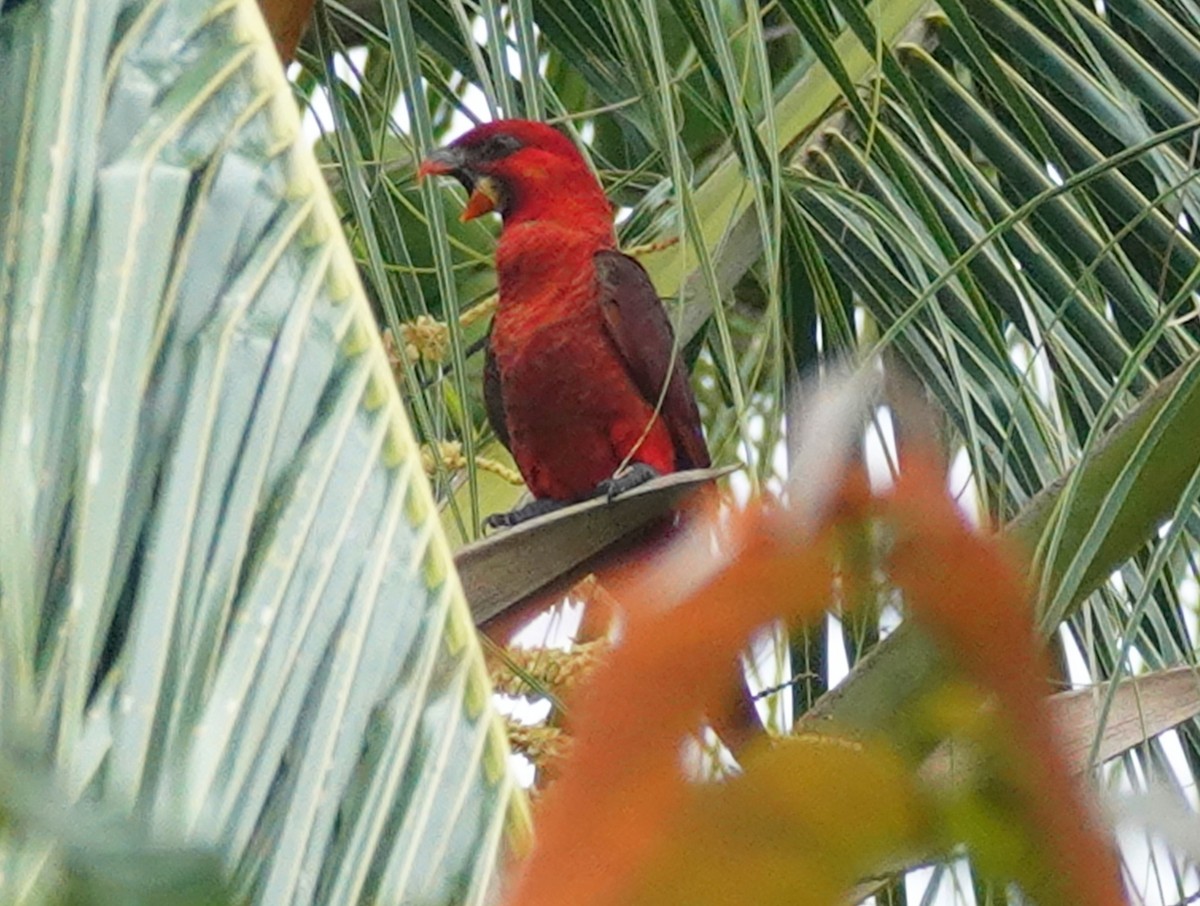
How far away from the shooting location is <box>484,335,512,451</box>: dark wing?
7.23ft

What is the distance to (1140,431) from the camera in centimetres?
119

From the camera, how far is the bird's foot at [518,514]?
1.66 metres

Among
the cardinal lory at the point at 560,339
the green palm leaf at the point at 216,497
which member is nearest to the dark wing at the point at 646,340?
the cardinal lory at the point at 560,339

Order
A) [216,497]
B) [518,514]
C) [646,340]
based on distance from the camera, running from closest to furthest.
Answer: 1. [216,497]
2. [518,514]
3. [646,340]

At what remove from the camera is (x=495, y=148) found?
2201 millimetres

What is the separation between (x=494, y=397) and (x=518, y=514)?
0.53 m

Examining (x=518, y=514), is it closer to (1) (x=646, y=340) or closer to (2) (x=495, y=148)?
(1) (x=646, y=340)

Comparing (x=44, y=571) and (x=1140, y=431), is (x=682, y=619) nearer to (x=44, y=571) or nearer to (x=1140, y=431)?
(x=44, y=571)

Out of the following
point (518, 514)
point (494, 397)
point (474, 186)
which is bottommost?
point (518, 514)

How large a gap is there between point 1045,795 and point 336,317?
0.51 m

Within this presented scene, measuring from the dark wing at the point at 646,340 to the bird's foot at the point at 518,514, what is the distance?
159 mm

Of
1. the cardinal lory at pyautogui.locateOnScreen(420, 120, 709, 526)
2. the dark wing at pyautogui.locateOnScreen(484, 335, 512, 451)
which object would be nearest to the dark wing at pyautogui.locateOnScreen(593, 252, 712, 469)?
the cardinal lory at pyautogui.locateOnScreen(420, 120, 709, 526)

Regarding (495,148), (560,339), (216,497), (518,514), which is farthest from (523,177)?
(216,497)

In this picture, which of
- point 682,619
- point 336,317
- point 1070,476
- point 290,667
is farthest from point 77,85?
point 1070,476
